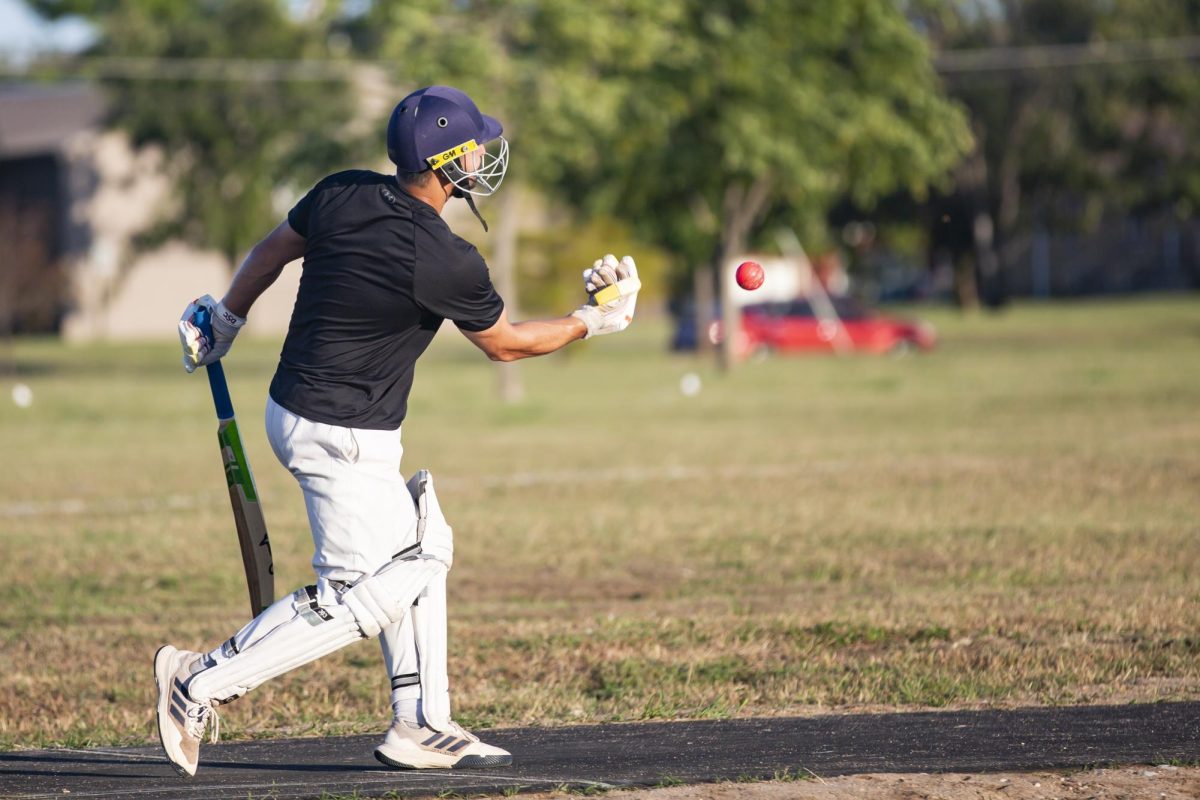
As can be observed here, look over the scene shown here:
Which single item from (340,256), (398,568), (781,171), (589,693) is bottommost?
(589,693)

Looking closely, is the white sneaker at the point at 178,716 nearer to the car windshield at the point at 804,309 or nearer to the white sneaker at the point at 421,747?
the white sneaker at the point at 421,747

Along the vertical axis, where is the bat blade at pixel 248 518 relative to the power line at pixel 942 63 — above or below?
below

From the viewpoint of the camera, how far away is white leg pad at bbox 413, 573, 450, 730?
5.45 meters

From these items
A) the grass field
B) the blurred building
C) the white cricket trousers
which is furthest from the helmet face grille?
the blurred building

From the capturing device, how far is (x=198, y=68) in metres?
53.0

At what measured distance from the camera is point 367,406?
529 cm

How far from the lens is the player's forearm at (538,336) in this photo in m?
5.54

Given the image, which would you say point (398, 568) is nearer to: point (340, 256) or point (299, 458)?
point (299, 458)

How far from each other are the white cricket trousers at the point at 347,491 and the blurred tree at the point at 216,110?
1922 inches

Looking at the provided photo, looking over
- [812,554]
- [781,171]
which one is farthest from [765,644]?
[781,171]

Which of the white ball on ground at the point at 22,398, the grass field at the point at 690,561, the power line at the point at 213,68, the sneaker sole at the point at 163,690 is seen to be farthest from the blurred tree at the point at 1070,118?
the sneaker sole at the point at 163,690

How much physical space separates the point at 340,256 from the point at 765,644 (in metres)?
3.46

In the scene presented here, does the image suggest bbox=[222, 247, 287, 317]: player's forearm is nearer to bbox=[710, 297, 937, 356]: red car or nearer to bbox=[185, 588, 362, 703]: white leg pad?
bbox=[185, 588, 362, 703]: white leg pad

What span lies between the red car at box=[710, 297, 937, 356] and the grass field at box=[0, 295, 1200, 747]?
16.9 meters
